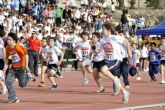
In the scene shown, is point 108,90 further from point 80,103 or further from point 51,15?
point 51,15

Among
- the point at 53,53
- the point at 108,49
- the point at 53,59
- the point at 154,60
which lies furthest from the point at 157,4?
the point at 108,49

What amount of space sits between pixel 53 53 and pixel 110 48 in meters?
4.18

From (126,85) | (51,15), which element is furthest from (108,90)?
(51,15)

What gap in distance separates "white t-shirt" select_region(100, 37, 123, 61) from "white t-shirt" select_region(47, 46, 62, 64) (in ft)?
12.6

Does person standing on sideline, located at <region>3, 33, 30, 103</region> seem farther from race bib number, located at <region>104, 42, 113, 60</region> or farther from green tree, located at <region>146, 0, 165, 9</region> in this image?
green tree, located at <region>146, 0, 165, 9</region>

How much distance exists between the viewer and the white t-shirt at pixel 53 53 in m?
18.9

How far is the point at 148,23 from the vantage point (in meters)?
42.1

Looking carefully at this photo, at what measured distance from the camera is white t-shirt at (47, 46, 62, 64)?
18859 mm

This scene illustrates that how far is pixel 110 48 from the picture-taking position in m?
15.1

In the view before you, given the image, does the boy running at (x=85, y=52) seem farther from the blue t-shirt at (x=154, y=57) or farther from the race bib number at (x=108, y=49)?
the race bib number at (x=108, y=49)

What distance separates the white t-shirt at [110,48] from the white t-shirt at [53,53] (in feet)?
12.6

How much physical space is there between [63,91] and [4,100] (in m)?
3.04

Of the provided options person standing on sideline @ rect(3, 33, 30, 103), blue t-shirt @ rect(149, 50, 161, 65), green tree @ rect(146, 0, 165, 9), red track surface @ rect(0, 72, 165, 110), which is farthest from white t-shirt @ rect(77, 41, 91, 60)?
green tree @ rect(146, 0, 165, 9)

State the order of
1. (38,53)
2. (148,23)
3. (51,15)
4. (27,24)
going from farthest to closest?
(148,23), (51,15), (27,24), (38,53)
